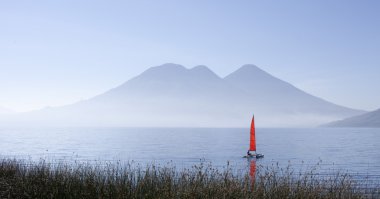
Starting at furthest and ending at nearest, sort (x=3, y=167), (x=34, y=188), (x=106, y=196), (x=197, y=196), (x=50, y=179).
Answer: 1. (x=3, y=167)
2. (x=50, y=179)
3. (x=34, y=188)
4. (x=106, y=196)
5. (x=197, y=196)

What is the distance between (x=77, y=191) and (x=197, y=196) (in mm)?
4611

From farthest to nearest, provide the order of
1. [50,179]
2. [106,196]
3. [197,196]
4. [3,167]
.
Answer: [3,167]
[50,179]
[106,196]
[197,196]

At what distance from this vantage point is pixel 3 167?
21922mm

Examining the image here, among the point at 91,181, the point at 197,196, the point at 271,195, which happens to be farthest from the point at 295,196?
the point at 91,181

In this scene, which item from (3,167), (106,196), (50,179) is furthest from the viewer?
(3,167)

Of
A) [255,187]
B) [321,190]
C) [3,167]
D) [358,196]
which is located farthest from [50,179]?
[358,196]

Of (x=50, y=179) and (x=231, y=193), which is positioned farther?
(x=50, y=179)

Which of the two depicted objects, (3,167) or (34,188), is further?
(3,167)

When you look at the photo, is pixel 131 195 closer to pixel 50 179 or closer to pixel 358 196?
pixel 50 179

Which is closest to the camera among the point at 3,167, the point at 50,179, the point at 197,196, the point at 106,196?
the point at 197,196

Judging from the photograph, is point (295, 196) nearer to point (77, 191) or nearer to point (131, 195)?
point (131, 195)

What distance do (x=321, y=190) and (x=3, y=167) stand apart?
16.3m

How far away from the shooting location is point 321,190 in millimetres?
15734

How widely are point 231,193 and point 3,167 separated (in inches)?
557
